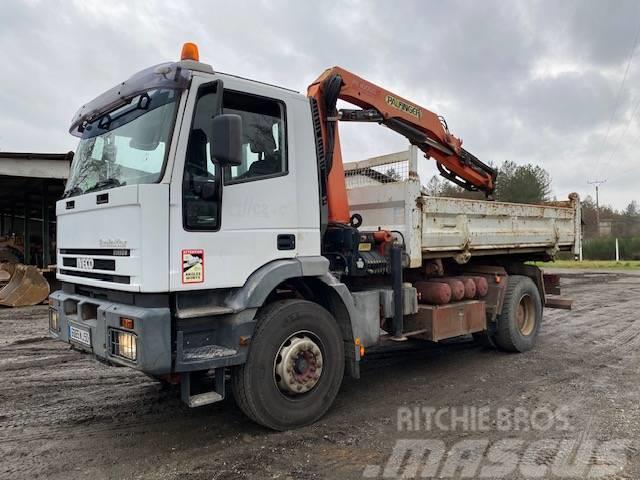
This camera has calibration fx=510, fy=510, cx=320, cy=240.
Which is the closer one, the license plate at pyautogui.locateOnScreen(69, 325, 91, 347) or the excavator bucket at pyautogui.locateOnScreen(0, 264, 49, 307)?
the license plate at pyautogui.locateOnScreen(69, 325, 91, 347)

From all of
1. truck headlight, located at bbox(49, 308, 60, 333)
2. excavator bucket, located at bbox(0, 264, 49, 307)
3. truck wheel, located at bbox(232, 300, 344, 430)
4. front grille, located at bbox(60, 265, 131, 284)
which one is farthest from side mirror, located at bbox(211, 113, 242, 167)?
excavator bucket, located at bbox(0, 264, 49, 307)

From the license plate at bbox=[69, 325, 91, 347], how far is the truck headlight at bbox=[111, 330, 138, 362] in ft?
1.32

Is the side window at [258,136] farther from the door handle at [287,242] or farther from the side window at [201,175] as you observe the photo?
the door handle at [287,242]

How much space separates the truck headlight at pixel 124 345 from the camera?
355 centimetres

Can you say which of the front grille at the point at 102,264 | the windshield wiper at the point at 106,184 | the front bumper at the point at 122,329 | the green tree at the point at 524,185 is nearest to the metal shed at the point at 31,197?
the front grille at the point at 102,264

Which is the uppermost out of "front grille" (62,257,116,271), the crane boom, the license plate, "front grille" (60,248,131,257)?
the crane boom

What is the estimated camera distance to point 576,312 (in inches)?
427

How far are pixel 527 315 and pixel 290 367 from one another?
4.67 metres

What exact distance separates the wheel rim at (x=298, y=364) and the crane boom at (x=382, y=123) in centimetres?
135

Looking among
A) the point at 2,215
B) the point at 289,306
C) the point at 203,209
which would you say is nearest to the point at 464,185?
the point at 289,306

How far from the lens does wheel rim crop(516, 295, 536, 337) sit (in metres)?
7.33

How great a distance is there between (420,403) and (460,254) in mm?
1947

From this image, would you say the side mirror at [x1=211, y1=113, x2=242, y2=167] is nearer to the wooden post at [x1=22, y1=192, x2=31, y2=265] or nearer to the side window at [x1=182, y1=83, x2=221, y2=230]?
the side window at [x1=182, y1=83, x2=221, y2=230]

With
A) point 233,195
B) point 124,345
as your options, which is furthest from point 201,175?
point 124,345
